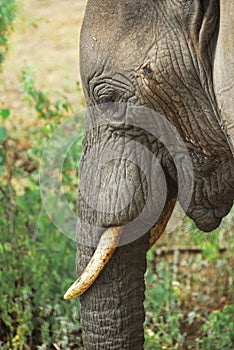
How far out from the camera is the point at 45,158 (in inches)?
185

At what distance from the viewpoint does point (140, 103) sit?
3.14 metres

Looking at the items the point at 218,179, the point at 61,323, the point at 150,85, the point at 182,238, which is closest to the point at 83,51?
the point at 150,85

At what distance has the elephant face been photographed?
2.99 m

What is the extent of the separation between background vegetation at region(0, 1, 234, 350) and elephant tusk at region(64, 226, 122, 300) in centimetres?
63

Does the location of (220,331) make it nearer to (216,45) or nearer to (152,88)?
(152,88)

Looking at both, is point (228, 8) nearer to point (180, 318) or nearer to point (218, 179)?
point (218, 179)

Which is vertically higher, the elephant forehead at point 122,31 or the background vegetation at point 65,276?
the elephant forehead at point 122,31

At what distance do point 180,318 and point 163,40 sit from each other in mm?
1702

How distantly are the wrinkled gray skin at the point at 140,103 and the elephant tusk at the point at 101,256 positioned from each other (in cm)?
3

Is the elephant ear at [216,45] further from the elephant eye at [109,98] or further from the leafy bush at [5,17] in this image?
the leafy bush at [5,17]

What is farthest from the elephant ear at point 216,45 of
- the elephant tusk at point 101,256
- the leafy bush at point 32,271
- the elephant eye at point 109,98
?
the leafy bush at point 32,271

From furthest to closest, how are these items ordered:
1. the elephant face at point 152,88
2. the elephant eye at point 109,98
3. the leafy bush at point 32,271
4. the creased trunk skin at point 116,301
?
the leafy bush at point 32,271, the creased trunk skin at point 116,301, the elephant eye at point 109,98, the elephant face at point 152,88

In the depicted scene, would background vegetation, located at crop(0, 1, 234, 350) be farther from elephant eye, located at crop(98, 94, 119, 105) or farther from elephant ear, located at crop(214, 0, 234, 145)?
elephant ear, located at crop(214, 0, 234, 145)

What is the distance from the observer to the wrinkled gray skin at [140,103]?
300 centimetres
